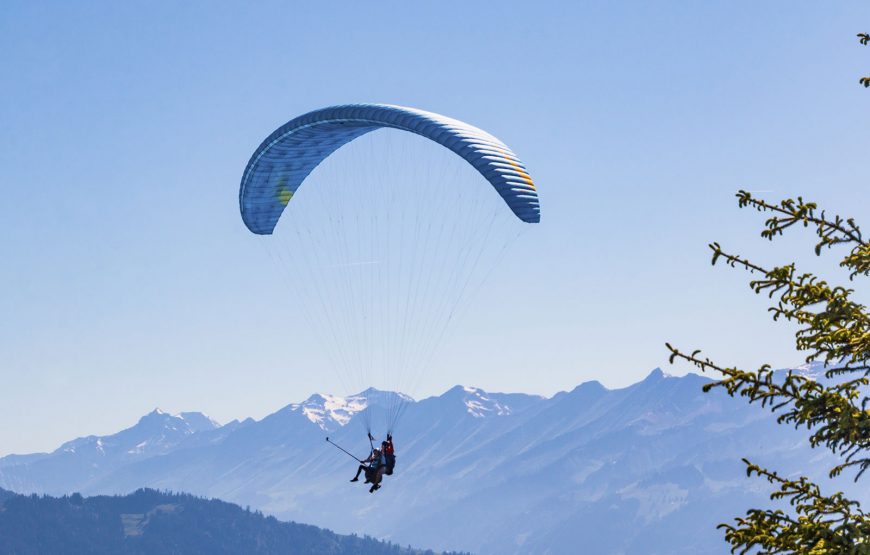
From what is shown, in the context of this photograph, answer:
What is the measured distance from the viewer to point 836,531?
12484 mm

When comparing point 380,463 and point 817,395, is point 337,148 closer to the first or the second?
point 380,463

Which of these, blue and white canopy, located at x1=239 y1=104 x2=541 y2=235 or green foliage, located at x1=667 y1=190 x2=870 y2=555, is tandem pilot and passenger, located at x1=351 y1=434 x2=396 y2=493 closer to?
blue and white canopy, located at x1=239 y1=104 x2=541 y2=235

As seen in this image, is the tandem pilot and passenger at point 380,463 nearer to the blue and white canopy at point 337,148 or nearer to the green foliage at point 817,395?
the blue and white canopy at point 337,148

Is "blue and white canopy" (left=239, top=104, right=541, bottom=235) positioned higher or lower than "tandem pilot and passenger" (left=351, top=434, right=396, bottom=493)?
higher

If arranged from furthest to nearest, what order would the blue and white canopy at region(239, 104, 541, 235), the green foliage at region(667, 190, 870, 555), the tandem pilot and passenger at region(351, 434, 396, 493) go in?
1. the tandem pilot and passenger at region(351, 434, 396, 493)
2. the blue and white canopy at region(239, 104, 541, 235)
3. the green foliage at region(667, 190, 870, 555)

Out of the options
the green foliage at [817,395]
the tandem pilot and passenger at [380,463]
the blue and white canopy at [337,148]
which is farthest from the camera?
the tandem pilot and passenger at [380,463]

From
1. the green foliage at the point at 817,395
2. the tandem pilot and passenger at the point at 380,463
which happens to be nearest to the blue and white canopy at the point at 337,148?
the tandem pilot and passenger at the point at 380,463

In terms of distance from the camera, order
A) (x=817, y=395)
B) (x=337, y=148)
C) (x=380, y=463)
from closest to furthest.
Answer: (x=817, y=395) < (x=380, y=463) < (x=337, y=148)

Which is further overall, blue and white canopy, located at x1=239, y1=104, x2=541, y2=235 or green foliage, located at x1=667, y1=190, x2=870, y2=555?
blue and white canopy, located at x1=239, y1=104, x2=541, y2=235

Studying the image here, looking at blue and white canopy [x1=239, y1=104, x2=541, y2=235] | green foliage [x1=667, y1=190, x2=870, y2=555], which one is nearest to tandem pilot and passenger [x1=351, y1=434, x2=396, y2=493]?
blue and white canopy [x1=239, y1=104, x2=541, y2=235]

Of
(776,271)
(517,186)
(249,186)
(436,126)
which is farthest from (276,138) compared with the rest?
(776,271)

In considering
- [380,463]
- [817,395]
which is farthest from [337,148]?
[817,395]

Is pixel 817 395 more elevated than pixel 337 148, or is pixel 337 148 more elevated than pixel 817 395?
pixel 337 148

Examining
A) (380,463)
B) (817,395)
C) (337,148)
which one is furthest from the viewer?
(337,148)
